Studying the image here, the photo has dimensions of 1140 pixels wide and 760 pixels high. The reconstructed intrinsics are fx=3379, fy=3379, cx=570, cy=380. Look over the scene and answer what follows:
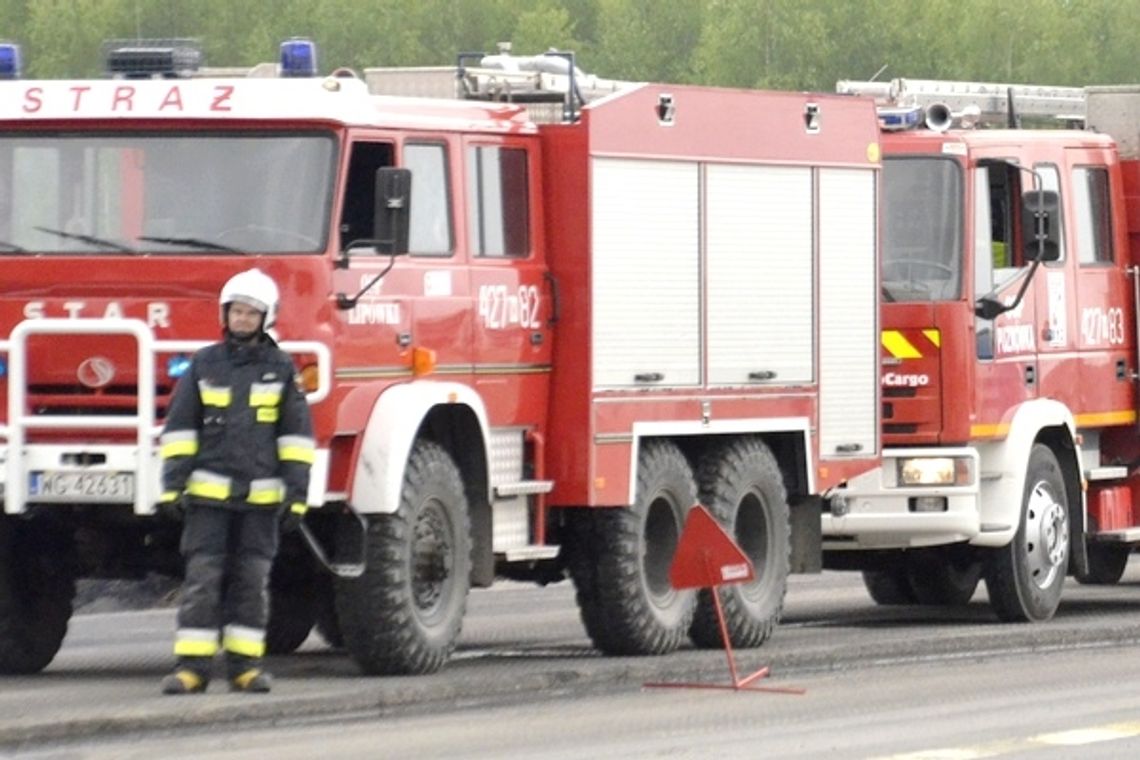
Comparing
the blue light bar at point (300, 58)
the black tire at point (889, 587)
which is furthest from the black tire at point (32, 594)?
the black tire at point (889, 587)

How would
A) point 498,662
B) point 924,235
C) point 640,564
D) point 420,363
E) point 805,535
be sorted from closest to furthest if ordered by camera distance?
point 420,363
point 498,662
point 640,564
point 805,535
point 924,235

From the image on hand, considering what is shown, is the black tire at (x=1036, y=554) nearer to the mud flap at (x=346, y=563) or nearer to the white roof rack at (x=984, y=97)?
the white roof rack at (x=984, y=97)

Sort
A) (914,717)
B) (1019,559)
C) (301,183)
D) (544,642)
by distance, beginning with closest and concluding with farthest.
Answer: (914,717) → (301,183) → (544,642) → (1019,559)

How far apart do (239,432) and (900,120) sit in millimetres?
7051

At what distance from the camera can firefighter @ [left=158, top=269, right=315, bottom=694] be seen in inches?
564

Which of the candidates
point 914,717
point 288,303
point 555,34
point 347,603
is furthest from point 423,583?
point 555,34

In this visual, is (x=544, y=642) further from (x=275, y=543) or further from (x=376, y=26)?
(x=376, y=26)

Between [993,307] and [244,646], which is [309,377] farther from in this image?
[993,307]

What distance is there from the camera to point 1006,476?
2000 centimetres

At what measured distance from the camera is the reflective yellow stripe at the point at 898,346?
65.2ft

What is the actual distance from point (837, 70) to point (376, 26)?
43.6 feet

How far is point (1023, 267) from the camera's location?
A: 66.2ft

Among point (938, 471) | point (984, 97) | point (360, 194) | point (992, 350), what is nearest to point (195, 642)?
point (360, 194)

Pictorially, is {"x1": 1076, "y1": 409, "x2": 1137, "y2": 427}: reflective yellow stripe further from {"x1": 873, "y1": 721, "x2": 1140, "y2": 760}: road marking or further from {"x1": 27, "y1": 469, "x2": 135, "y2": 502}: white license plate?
{"x1": 27, "y1": 469, "x2": 135, "y2": 502}: white license plate
